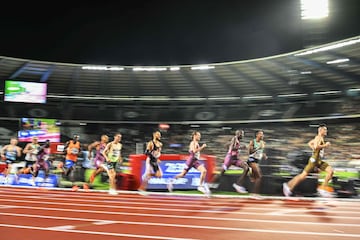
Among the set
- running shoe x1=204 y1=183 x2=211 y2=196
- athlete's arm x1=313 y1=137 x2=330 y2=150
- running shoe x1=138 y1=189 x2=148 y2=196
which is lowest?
running shoe x1=138 y1=189 x2=148 y2=196

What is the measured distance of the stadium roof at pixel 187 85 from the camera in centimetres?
1992

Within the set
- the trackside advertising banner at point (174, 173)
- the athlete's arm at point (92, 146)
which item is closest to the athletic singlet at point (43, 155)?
the athlete's arm at point (92, 146)

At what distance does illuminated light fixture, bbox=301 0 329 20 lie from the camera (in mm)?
13086

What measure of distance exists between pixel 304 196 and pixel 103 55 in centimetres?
1334

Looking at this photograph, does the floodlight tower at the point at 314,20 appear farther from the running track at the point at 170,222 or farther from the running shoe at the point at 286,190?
the running track at the point at 170,222

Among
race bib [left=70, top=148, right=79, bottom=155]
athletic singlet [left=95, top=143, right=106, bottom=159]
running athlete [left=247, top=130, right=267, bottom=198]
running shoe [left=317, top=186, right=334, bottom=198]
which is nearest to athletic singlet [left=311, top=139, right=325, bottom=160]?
running shoe [left=317, top=186, right=334, bottom=198]

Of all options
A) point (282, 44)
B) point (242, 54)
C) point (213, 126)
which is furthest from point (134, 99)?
point (282, 44)

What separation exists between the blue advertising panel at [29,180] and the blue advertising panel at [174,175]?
4.34 meters

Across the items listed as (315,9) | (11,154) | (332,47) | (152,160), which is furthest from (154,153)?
(332,47)

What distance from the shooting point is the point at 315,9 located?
1335cm

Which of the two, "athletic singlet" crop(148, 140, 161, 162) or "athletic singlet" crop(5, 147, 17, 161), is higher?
"athletic singlet" crop(148, 140, 161, 162)

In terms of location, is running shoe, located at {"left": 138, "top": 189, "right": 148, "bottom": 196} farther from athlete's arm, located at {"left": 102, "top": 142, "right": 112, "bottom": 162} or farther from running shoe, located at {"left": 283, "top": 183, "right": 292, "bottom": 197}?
running shoe, located at {"left": 283, "top": 183, "right": 292, "bottom": 197}

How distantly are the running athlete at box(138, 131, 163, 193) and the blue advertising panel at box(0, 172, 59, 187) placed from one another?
14.3ft

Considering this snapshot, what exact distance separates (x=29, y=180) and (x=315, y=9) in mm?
12853
